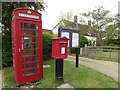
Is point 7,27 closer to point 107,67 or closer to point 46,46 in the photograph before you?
point 46,46

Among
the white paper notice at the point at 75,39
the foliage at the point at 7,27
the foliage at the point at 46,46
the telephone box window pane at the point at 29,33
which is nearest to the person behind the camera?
the telephone box window pane at the point at 29,33

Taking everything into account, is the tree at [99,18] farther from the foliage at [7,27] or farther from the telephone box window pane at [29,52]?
the telephone box window pane at [29,52]

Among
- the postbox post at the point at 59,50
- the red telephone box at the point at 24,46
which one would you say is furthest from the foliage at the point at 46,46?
the postbox post at the point at 59,50

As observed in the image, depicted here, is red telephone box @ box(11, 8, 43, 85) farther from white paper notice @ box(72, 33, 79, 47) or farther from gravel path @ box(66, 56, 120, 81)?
gravel path @ box(66, 56, 120, 81)

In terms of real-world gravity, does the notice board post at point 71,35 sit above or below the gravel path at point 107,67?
above

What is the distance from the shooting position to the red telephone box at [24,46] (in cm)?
294

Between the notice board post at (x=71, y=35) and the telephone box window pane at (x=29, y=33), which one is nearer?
the telephone box window pane at (x=29, y=33)

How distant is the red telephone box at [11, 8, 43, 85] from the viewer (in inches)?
116

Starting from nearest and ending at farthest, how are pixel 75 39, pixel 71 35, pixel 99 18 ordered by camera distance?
pixel 71 35 → pixel 75 39 → pixel 99 18

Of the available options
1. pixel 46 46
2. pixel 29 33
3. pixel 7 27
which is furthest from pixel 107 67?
pixel 7 27

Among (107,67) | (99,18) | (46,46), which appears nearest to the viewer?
(107,67)

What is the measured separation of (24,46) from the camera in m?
3.30

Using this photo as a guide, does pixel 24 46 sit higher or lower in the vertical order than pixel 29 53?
higher

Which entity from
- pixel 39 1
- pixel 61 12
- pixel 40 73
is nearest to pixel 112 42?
pixel 61 12
